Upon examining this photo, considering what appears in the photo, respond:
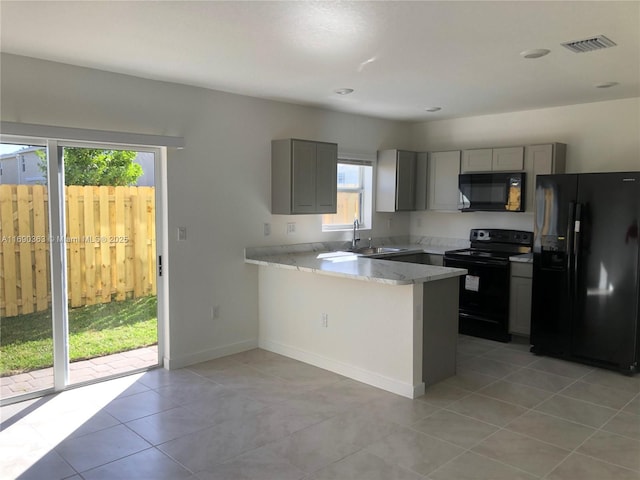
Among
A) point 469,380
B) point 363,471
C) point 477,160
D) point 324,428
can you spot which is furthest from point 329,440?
point 477,160

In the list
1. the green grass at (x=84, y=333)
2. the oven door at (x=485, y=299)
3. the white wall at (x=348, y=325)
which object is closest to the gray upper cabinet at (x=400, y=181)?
the oven door at (x=485, y=299)

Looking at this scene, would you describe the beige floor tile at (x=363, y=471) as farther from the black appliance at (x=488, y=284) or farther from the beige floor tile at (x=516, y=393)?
the black appliance at (x=488, y=284)

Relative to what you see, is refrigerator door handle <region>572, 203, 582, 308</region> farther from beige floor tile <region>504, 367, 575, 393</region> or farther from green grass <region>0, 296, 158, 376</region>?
green grass <region>0, 296, 158, 376</region>

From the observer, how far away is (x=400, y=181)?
5.95 m

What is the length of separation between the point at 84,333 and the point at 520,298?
3.97m

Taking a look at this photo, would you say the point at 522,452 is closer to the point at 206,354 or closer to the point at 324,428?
the point at 324,428

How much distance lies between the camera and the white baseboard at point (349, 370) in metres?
3.72

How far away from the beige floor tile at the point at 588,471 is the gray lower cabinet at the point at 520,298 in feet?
7.26

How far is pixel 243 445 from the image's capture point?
2.97 m

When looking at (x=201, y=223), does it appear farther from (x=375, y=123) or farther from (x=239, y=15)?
(x=375, y=123)

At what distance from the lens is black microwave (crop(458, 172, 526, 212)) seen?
5230 mm

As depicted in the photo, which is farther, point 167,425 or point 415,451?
point 167,425

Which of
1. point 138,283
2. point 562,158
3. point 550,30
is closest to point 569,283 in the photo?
point 562,158

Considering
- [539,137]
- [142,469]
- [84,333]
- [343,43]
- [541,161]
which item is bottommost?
[142,469]
